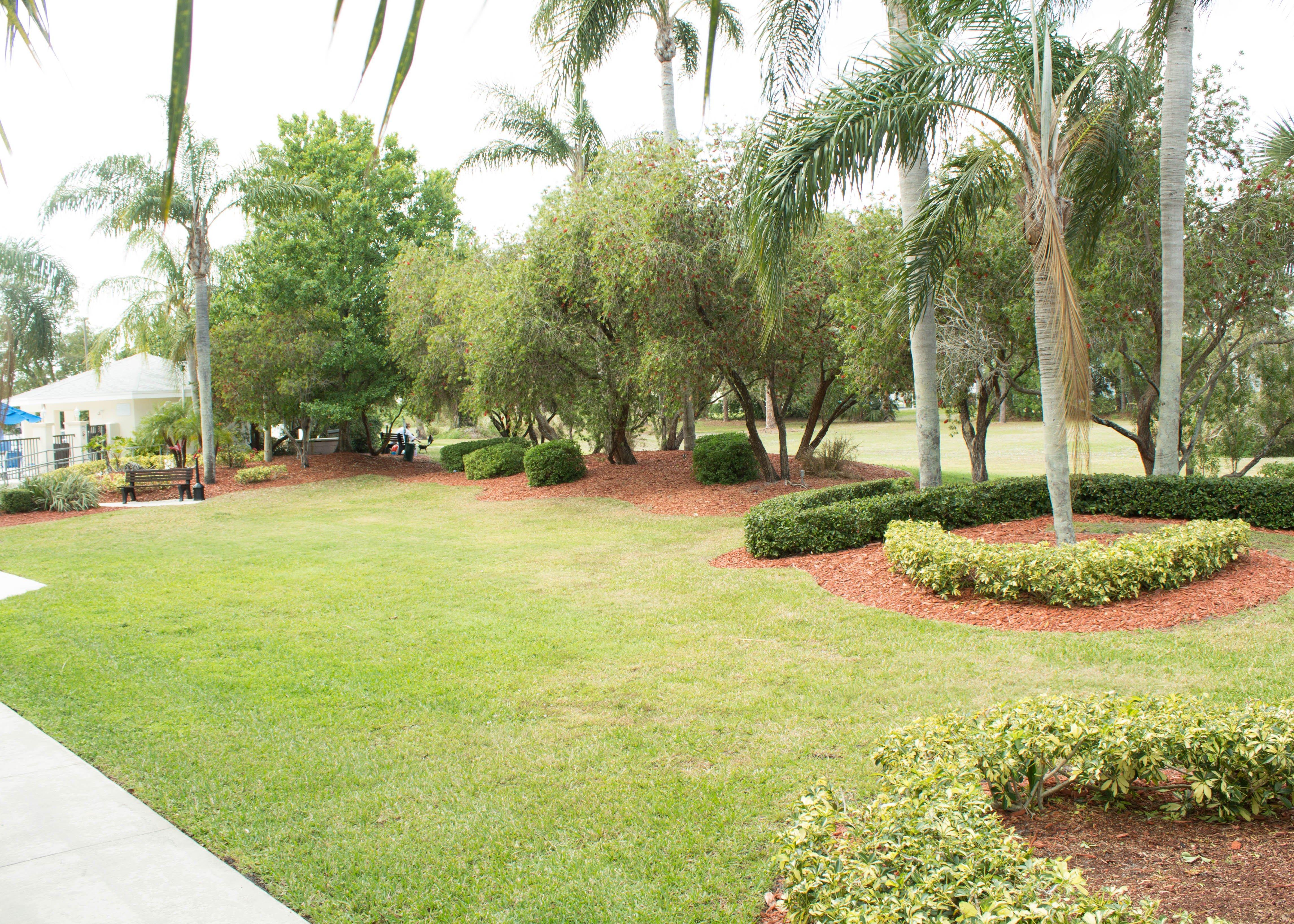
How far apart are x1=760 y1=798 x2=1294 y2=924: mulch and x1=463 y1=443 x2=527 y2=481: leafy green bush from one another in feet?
61.7

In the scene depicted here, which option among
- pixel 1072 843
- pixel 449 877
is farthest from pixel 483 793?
pixel 1072 843

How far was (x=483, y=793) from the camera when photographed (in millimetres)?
4344

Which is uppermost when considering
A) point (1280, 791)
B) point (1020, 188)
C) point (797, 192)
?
point (1020, 188)

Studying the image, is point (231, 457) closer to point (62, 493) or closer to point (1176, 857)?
point (62, 493)

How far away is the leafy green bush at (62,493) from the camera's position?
56.4 feet

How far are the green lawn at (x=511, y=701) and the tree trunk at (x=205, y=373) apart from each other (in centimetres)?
1239

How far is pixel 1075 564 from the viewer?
738 centimetres

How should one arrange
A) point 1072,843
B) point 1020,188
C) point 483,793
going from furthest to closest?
point 1020,188 → point 483,793 → point 1072,843

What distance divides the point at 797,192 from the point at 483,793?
6.35 metres

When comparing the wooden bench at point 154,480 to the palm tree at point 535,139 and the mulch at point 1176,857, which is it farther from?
the mulch at point 1176,857

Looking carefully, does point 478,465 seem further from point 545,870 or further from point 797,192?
point 545,870

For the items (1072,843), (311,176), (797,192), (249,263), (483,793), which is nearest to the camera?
(1072,843)

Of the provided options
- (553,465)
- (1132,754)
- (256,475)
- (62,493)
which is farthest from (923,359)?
(256,475)

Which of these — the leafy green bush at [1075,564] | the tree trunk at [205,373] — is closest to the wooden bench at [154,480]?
the tree trunk at [205,373]
